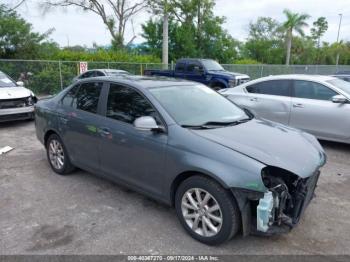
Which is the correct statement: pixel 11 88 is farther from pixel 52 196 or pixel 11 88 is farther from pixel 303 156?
pixel 303 156

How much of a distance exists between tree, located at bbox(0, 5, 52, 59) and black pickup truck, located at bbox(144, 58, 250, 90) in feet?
23.4

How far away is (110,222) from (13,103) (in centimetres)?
639

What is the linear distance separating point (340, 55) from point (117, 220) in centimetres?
6398

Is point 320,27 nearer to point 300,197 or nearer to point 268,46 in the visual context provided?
point 268,46

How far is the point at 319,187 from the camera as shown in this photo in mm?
4648

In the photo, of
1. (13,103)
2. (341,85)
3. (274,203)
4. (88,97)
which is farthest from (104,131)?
(13,103)

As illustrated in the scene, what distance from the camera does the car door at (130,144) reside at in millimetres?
3514

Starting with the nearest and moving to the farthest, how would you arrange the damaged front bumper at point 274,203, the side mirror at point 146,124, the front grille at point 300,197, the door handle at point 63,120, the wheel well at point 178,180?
the damaged front bumper at point 274,203, the front grille at point 300,197, the wheel well at point 178,180, the side mirror at point 146,124, the door handle at point 63,120

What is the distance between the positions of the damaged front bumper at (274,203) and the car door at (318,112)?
361cm

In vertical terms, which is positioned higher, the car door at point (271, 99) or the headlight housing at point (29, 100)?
the car door at point (271, 99)

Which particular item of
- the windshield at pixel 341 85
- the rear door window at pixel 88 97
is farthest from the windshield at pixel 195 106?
the windshield at pixel 341 85

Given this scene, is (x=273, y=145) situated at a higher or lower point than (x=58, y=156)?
higher

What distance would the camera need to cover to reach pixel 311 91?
672 cm

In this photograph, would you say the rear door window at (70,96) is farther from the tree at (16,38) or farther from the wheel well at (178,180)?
the tree at (16,38)
